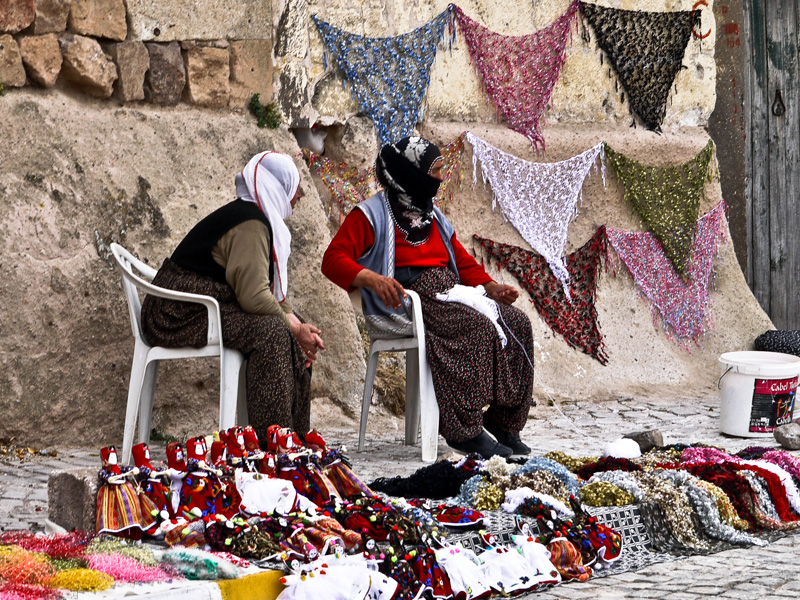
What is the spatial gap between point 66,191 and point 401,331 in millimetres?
1698

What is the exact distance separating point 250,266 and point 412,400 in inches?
49.3

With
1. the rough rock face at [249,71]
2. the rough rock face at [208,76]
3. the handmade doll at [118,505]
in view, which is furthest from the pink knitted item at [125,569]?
the rough rock face at [249,71]

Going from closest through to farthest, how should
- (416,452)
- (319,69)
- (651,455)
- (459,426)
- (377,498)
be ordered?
(377,498) → (651,455) → (459,426) → (416,452) → (319,69)

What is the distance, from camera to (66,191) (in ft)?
16.5

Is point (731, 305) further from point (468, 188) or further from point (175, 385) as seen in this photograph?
point (175, 385)

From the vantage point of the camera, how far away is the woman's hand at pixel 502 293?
4.99 m

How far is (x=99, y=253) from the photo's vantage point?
503 cm

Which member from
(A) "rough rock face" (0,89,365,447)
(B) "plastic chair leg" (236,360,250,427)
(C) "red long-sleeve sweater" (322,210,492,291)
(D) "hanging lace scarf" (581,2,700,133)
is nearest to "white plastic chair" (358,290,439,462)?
(C) "red long-sleeve sweater" (322,210,492,291)

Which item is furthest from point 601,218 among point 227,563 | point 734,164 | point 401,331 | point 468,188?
point 227,563

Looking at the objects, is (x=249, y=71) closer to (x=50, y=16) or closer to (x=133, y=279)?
(x=50, y=16)

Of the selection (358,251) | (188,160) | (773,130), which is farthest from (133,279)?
(773,130)

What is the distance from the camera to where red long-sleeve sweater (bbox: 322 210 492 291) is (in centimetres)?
475

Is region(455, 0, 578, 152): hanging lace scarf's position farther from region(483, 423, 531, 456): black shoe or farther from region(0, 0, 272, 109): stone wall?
region(483, 423, 531, 456): black shoe

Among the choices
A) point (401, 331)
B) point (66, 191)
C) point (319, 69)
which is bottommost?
point (401, 331)
